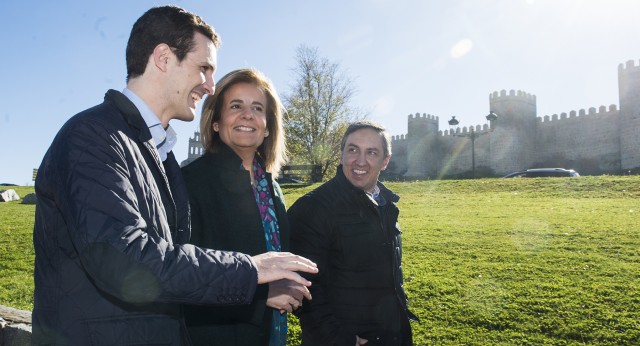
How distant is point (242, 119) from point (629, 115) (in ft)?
113

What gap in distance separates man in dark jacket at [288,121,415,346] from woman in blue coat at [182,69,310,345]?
163mm

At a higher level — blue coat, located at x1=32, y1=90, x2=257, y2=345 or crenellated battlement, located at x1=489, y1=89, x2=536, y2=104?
crenellated battlement, located at x1=489, y1=89, x2=536, y2=104

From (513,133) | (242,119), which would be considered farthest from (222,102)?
(513,133)

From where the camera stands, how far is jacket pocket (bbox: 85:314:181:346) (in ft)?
4.51

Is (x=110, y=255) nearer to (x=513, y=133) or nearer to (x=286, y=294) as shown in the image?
(x=286, y=294)

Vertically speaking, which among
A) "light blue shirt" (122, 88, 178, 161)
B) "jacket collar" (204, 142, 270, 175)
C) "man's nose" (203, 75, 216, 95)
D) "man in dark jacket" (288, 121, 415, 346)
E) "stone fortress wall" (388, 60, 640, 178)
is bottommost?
"man in dark jacket" (288, 121, 415, 346)

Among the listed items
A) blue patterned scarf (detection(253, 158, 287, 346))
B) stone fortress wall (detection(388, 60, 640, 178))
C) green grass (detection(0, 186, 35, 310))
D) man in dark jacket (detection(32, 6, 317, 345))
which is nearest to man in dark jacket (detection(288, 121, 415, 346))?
blue patterned scarf (detection(253, 158, 287, 346))

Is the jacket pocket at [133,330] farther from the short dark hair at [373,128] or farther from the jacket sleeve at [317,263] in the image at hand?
the short dark hair at [373,128]

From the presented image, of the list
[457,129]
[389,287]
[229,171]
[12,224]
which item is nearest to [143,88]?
[229,171]

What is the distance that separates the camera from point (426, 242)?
8125 millimetres

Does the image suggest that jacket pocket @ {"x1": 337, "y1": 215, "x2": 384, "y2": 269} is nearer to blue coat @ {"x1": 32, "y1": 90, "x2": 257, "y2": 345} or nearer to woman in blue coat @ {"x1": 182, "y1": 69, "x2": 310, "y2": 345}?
woman in blue coat @ {"x1": 182, "y1": 69, "x2": 310, "y2": 345}

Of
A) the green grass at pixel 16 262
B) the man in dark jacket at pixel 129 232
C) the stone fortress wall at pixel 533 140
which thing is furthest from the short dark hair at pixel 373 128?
the stone fortress wall at pixel 533 140

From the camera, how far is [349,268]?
8.84ft

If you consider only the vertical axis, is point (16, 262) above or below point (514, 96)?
below
